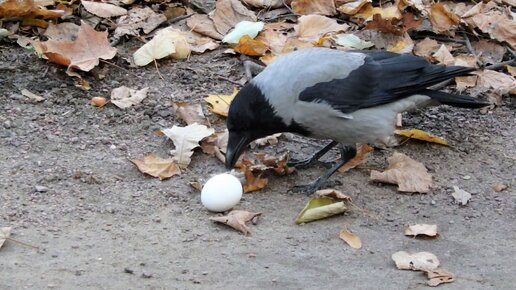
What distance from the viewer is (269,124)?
4.76 metres

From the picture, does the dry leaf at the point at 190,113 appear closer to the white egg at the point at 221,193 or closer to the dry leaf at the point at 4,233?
the white egg at the point at 221,193

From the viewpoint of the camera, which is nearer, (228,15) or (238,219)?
(238,219)

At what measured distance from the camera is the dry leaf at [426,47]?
6.10 meters

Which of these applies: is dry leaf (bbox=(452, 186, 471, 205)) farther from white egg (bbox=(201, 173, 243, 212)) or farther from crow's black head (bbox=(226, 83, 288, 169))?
white egg (bbox=(201, 173, 243, 212))

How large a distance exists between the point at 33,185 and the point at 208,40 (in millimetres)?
1942

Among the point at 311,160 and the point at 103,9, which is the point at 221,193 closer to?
the point at 311,160

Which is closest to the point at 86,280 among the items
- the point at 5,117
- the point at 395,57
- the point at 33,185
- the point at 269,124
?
the point at 33,185

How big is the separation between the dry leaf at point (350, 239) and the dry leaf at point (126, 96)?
1.73 metres

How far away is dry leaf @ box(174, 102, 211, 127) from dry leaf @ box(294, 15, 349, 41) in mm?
1076

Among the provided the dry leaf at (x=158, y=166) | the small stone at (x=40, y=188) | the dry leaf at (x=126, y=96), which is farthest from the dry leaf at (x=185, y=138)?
the small stone at (x=40, y=188)

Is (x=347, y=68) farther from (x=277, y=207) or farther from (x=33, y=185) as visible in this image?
(x=33, y=185)

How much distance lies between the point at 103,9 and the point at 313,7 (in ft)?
4.65

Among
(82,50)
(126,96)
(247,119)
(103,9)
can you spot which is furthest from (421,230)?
(103,9)

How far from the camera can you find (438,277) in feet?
12.7
